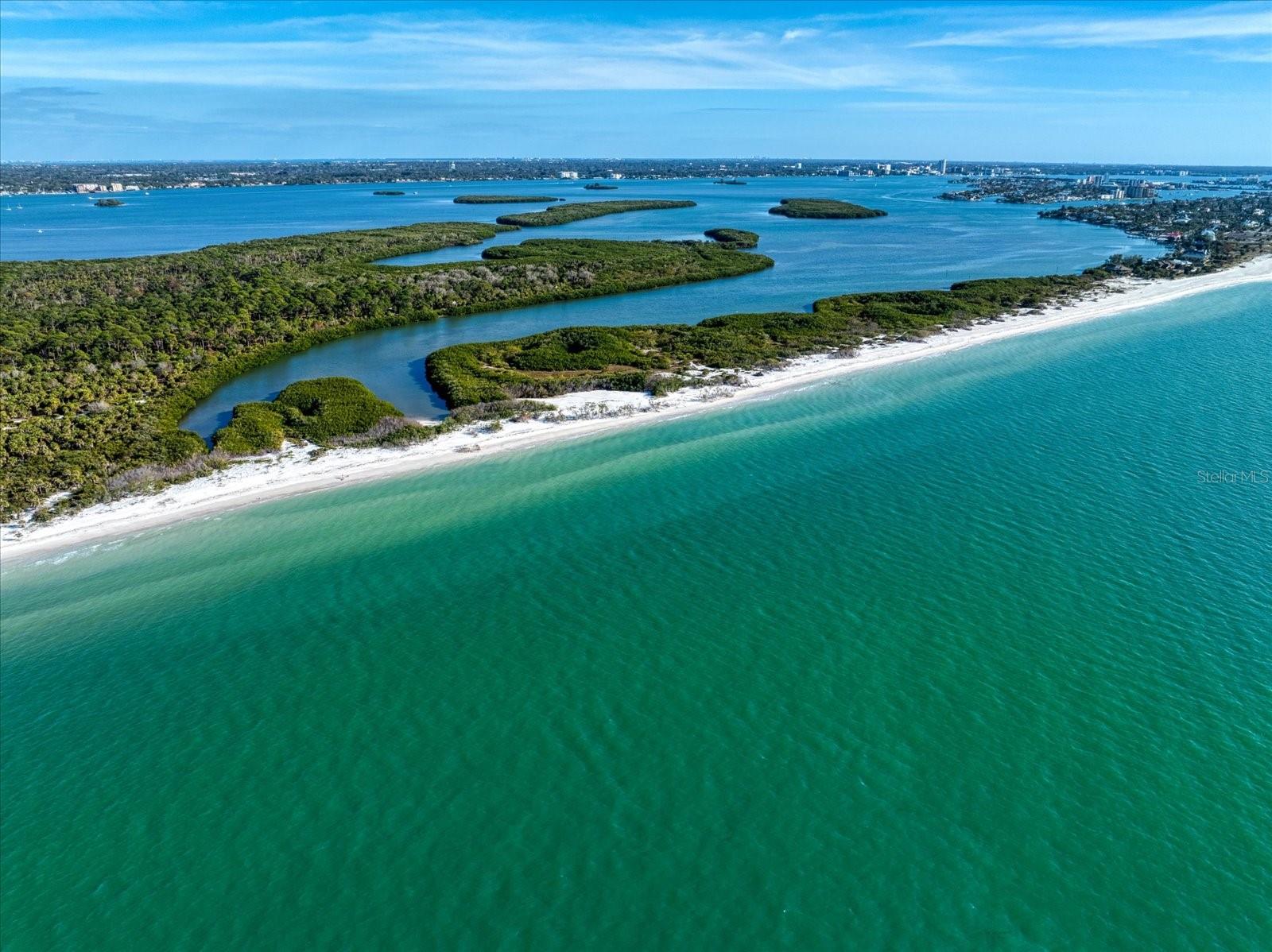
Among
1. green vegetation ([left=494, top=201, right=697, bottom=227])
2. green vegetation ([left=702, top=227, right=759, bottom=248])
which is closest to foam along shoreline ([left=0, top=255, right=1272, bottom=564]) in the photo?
green vegetation ([left=702, top=227, right=759, bottom=248])

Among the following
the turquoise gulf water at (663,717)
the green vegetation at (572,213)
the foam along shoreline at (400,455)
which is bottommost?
the turquoise gulf water at (663,717)

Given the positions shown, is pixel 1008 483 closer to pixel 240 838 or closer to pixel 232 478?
pixel 240 838

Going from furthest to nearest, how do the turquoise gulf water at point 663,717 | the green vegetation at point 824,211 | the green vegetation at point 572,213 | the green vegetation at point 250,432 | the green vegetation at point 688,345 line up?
1. the green vegetation at point 824,211
2. the green vegetation at point 572,213
3. the green vegetation at point 688,345
4. the green vegetation at point 250,432
5. the turquoise gulf water at point 663,717

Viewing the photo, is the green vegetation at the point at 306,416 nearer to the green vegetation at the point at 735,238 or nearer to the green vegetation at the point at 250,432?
the green vegetation at the point at 250,432

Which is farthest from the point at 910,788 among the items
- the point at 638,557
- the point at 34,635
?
the point at 34,635

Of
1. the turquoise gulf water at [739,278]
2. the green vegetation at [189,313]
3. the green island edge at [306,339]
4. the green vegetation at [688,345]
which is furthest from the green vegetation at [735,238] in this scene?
the green vegetation at [688,345]

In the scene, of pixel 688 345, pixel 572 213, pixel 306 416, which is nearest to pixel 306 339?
pixel 306 416

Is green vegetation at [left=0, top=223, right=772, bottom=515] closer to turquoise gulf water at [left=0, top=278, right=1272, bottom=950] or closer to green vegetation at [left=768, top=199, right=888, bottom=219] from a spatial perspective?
turquoise gulf water at [left=0, top=278, right=1272, bottom=950]
